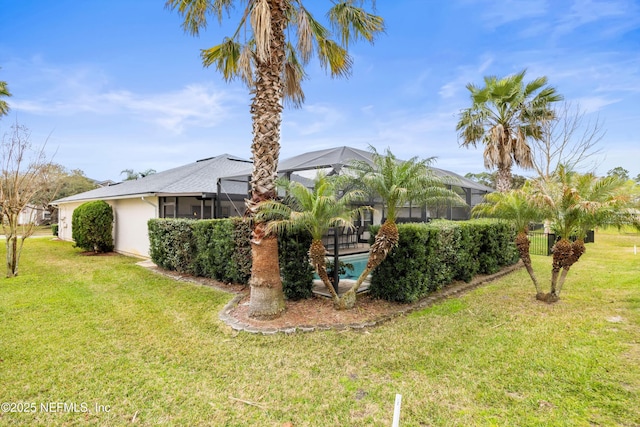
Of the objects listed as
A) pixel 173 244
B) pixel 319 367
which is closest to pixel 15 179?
pixel 173 244

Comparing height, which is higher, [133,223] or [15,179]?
[15,179]

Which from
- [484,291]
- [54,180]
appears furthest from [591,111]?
[54,180]

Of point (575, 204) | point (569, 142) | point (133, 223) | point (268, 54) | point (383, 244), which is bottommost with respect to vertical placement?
point (383, 244)

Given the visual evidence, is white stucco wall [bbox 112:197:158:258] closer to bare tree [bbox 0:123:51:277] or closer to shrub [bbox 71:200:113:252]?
shrub [bbox 71:200:113:252]

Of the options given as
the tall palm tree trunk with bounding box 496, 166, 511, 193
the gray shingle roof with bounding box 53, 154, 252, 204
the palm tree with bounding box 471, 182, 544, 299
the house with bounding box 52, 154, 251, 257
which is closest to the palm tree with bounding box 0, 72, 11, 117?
the gray shingle roof with bounding box 53, 154, 252, 204

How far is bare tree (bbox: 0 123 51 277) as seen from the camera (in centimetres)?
974

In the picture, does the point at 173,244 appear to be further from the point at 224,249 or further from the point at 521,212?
the point at 521,212

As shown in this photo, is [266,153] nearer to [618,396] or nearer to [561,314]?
[618,396]

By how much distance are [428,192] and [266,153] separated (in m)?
3.34

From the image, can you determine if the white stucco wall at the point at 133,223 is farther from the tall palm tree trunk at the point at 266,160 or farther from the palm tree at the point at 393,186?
the palm tree at the point at 393,186

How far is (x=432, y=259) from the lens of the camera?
24.4 feet

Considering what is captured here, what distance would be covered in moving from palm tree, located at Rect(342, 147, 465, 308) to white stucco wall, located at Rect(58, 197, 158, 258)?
10.9 m

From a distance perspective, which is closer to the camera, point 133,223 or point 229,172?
point 133,223

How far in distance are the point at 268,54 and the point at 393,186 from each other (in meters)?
3.48
